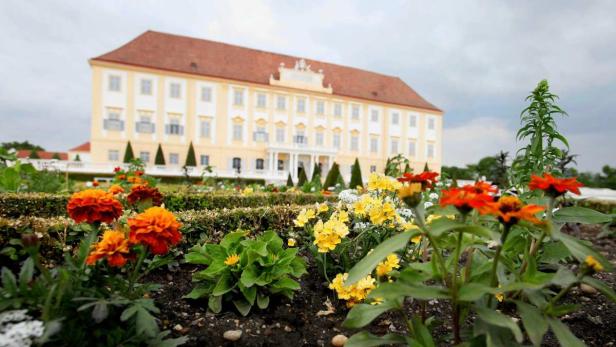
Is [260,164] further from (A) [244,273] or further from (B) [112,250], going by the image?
(B) [112,250]

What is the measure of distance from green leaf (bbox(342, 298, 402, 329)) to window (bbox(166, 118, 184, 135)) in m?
26.7

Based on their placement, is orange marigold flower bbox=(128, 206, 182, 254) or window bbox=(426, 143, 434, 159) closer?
orange marigold flower bbox=(128, 206, 182, 254)

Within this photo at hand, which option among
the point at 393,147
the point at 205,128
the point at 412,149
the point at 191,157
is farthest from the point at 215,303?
the point at 412,149

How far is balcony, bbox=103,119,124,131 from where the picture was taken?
24247 millimetres

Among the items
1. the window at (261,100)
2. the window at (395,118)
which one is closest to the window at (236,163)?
the window at (261,100)

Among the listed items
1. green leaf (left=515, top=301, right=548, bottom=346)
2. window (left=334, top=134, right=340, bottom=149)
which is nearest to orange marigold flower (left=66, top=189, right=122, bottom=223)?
green leaf (left=515, top=301, right=548, bottom=346)

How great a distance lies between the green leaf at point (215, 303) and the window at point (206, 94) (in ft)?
86.8

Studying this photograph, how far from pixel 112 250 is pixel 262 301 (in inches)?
37.5

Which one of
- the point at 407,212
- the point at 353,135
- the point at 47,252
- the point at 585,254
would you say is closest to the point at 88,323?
the point at 47,252

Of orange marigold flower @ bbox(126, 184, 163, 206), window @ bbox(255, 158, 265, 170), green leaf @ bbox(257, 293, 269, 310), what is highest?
window @ bbox(255, 158, 265, 170)

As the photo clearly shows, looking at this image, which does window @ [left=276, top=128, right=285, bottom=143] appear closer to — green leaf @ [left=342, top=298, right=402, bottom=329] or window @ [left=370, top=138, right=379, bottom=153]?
window @ [left=370, top=138, right=379, bottom=153]

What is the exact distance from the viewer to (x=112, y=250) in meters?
1.40

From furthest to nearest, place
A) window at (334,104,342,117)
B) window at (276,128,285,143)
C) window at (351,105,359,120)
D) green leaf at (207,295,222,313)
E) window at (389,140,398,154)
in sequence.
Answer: window at (389,140,398,154) → window at (351,105,359,120) → window at (334,104,342,117) → window at (276,128,285,143) → green leaf at (207,295,222,313)

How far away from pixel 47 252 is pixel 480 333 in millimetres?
2554
